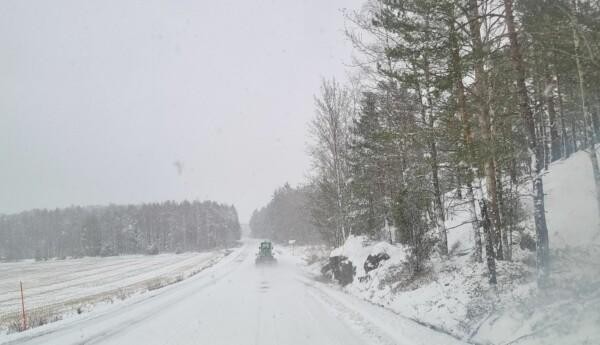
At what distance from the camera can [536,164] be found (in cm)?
786

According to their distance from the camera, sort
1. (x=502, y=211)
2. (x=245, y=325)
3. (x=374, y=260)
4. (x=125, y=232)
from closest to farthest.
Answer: (x=245, y=325) → (x=502, y=211) → (x=374, y=260) → (x=125, y=232)

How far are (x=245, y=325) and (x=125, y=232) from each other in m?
111

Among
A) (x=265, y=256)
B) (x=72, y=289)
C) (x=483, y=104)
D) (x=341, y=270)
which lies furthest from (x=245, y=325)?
(x=72, y=289)

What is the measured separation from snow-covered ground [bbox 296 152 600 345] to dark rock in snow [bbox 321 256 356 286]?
262 centimetres

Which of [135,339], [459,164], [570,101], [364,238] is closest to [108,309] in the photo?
[135,339]

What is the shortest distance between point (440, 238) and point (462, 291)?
4674 millimetres

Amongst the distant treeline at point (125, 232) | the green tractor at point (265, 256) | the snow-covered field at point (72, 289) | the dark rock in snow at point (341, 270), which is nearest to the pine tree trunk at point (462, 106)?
the dark rock in snow at point (341, 270)

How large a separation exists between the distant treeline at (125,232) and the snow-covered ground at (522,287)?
105 metres

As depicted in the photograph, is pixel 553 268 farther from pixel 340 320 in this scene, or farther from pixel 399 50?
pixel 399 50

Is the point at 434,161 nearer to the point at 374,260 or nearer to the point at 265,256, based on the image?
the point at 374,260

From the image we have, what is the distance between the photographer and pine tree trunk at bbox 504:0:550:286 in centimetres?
750

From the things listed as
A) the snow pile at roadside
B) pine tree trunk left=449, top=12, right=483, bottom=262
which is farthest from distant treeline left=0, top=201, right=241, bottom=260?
pine tree trunk left=449, top=12, right=483, bottom=262

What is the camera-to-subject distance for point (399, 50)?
31.0 feet

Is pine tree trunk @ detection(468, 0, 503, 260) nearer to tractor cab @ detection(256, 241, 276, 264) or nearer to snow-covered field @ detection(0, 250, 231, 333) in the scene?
snow-covered field @ detection(0, 250, 231, 333)
